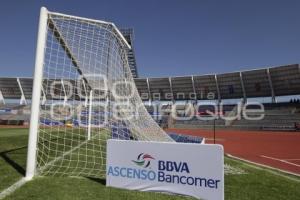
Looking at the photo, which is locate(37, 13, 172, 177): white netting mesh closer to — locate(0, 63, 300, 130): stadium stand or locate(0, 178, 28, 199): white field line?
locate(0, 178, 28, 199): white field line

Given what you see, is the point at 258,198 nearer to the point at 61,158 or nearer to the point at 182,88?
the point at 61,158

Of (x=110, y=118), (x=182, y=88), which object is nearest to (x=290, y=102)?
(x=182, y=88)

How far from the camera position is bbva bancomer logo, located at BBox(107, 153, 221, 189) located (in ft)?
13.8

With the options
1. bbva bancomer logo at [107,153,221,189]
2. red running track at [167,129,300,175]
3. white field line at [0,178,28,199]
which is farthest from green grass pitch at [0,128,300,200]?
red running track at [167,129,300,175]

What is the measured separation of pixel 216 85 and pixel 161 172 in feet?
138

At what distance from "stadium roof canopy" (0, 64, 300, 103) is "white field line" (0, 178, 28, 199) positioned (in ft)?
129

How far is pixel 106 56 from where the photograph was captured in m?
6.69

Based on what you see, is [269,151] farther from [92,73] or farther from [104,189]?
[104,189]

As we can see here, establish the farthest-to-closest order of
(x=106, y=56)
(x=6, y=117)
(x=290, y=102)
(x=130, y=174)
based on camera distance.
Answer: (x=6, y=117)
(x=290, y=102)
(x=106, y=56)
(x=130, y=174)

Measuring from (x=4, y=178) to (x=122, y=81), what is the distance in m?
3.47

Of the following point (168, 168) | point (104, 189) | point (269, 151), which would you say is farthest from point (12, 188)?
point (269, 151)

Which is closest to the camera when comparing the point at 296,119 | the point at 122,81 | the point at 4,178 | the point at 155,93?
the point at 4,178

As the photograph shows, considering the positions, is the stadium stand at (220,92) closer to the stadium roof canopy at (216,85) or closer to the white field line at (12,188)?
the stadium roof canopy at (216,85)

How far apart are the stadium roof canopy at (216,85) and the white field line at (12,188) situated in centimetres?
3931
